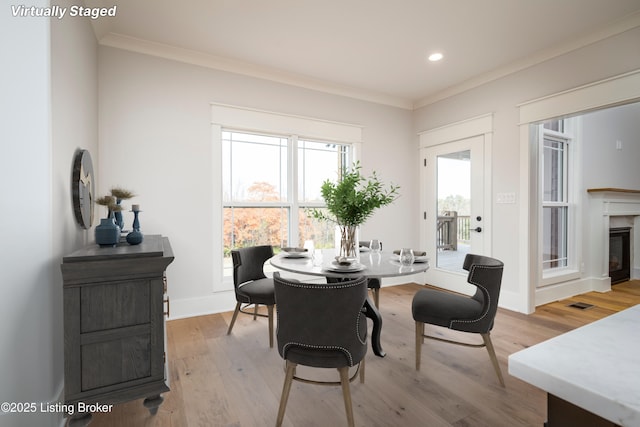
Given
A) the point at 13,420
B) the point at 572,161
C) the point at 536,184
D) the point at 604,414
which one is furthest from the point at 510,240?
the point at 13,420

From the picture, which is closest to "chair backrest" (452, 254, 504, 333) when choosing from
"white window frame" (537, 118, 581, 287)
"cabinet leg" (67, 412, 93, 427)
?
"cabinet leg" (67, 412, 93, 427)

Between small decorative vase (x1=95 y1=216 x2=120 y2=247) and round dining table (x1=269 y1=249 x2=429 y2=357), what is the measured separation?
3.37 feet

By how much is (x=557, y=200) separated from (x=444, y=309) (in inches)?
128

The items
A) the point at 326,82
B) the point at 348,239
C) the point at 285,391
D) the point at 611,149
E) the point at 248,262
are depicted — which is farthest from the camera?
the point at 611,149

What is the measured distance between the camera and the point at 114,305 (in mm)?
1626

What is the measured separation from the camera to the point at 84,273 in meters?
1.55

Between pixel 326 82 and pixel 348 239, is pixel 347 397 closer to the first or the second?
pixel 348 239

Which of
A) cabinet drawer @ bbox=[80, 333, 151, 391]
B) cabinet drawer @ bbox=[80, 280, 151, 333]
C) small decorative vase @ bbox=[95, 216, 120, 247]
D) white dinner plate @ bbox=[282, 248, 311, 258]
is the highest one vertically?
small decorative vase @ bbox=[95, 216, 120, 247]

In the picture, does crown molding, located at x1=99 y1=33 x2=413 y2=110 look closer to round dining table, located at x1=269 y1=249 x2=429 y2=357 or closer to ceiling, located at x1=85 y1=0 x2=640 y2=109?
ceiling, located at x1=85 y1=0 x2=640 y2=109

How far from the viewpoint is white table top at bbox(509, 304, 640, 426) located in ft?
1.40

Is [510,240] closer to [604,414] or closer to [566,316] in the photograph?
[566,316]

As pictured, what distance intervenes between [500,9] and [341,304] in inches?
111

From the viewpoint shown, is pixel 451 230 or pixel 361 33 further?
pixel 451 230

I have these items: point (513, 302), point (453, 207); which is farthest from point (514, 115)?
point (513, 302)
